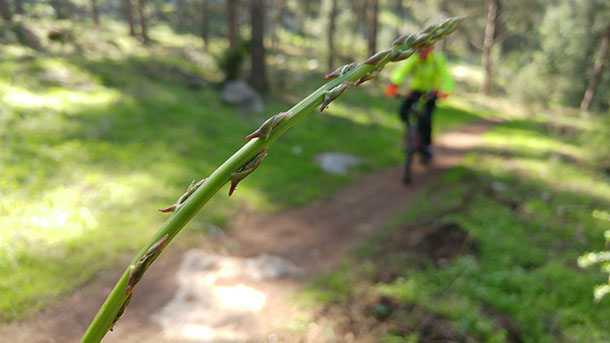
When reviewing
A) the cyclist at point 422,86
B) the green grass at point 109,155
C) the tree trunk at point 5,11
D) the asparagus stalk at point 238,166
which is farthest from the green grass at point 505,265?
the tree trunk at point 5,11

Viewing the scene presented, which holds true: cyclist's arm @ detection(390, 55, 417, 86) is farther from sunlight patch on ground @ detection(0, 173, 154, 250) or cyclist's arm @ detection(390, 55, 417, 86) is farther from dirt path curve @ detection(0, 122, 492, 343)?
sunlight patch on ground @ detection(0, 173, 154, 250)

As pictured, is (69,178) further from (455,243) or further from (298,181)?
(455,243)

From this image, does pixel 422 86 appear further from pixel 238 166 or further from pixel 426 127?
pixel 238 166

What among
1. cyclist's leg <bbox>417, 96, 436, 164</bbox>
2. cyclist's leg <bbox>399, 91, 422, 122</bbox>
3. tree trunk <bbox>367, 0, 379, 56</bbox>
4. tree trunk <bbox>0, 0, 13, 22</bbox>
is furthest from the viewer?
tree trunk <bbox>367, 0, 379, 56</bbox>

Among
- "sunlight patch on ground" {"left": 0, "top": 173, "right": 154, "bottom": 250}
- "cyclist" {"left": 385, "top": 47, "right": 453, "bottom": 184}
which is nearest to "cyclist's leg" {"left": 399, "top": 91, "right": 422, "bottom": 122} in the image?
"cyclist" {"left": 385, "top": 47, "right": 453, "bottom": 184}

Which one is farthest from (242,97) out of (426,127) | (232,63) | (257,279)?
(257,279)

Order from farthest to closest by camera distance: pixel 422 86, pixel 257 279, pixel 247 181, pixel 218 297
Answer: pixel 247 181 → pixel 422 86 → pixel 257 279 → pixel 218 297

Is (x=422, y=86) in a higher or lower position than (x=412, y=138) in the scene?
higher
